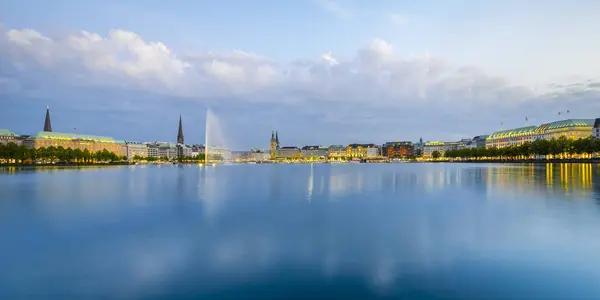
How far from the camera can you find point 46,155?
128 meters

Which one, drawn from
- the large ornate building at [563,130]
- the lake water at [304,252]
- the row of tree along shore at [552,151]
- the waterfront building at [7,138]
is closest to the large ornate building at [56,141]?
the waterfront building at [7,138]

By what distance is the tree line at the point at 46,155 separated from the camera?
112 metres

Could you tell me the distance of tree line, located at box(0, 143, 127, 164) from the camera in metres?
112

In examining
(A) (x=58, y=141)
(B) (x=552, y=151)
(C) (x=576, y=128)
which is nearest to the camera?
(B) (x=552, y=151)

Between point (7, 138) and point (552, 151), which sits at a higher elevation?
point (7, 138)

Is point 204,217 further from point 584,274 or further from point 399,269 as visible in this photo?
point 584,274

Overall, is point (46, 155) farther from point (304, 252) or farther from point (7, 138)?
point (304, 252)

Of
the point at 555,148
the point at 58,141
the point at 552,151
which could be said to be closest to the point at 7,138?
the point at 58,141

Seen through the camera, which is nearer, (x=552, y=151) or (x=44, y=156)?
(x=552, y=151)

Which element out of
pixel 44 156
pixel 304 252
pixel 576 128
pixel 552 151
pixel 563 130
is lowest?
pixel 304 252

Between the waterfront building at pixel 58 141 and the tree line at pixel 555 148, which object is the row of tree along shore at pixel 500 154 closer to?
the tree line at pixel 555 148

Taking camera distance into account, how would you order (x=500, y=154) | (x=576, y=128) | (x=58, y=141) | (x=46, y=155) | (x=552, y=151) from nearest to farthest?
(x=552, y=151)
(x=46, y=155)
(x=500, y=154)
(x=576, y=128)
(x=58, y=141)

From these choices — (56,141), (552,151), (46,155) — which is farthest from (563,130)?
(56,141)

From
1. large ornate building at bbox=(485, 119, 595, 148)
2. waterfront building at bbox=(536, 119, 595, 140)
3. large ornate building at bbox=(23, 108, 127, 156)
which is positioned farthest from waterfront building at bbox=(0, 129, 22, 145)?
waterfront building at bbox=(536, 119, 595, 140)
